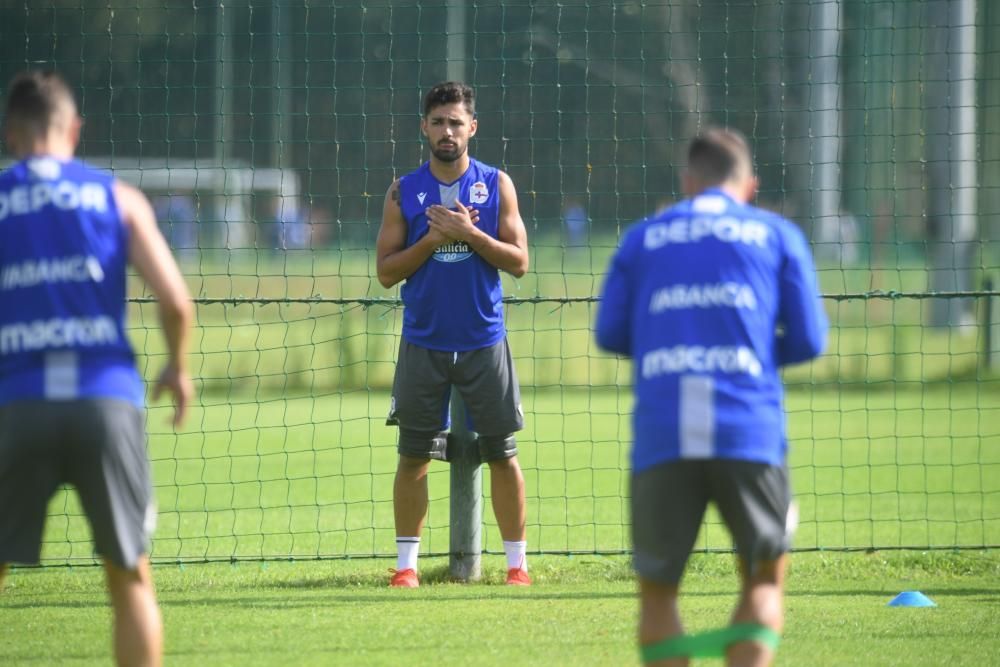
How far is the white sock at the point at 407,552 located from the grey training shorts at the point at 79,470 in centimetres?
294

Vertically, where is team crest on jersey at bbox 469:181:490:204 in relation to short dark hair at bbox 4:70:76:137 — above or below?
above

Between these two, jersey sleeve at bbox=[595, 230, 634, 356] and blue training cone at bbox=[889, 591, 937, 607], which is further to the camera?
blue training cone at bbox=[889, 591, 937, 607]

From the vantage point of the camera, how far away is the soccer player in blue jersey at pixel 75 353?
3783mm

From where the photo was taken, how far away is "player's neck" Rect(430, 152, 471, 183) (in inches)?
260

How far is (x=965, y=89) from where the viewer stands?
21891 mm

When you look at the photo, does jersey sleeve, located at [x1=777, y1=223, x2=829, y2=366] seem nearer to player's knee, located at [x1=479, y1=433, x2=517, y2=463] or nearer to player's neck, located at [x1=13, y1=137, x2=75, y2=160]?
player's neck, located at [x1=13, y1=137, x2=75, y2=160]

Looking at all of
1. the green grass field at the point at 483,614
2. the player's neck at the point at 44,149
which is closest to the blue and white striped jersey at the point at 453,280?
the green grass field at the point at 483,614

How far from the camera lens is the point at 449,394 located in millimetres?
→ 6703

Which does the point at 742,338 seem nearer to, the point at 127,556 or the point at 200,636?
the point at 127,556

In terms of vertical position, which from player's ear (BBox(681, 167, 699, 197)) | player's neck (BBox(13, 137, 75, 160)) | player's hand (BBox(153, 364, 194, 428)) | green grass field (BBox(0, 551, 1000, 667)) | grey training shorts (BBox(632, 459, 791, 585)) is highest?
player's neck (BBox(13, 137, 75, 160))

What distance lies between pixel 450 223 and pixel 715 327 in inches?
107

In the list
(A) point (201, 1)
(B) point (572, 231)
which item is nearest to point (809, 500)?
(B) point (572, 231)

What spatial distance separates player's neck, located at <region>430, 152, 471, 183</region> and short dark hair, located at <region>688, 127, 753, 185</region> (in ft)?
8.55

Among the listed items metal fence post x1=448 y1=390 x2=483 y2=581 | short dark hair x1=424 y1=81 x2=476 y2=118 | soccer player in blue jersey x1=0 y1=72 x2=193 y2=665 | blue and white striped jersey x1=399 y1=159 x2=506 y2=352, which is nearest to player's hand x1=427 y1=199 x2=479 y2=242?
blue and white striped jersey x1=399 y1=159 x2=506 y2=352
